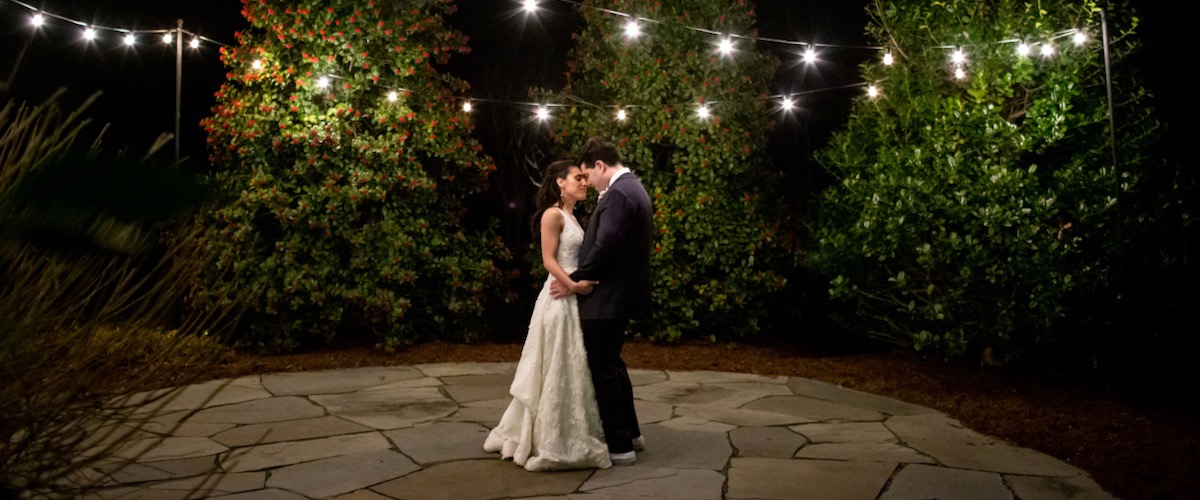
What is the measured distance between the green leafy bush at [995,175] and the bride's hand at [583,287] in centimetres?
305

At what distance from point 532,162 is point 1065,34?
7302 mm

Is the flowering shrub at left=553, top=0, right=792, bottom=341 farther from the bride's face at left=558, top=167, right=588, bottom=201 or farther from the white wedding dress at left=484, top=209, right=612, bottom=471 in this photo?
the white wedding dress at left=484, top=209, right=612, bottom=471

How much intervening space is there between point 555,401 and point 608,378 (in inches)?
10.9

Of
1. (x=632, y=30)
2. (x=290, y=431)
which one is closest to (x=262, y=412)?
(x=290, y=431)

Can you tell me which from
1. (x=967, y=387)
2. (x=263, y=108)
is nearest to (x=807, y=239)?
(x=967, y=387)

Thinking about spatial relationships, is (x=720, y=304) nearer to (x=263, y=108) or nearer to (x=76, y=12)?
(x=263, y=108)

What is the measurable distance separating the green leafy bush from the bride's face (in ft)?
9.65

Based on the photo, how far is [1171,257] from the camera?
5680mm

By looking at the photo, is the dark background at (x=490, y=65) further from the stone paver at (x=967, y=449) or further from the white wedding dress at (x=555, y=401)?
the white wedding dress at (x=555, y=401)

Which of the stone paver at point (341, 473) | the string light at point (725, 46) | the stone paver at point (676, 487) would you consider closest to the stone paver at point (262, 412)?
the stone paver at point (341, 473)

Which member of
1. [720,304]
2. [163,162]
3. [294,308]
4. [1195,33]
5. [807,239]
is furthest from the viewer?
[807,239]

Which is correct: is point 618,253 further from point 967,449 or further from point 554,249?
point 967,449

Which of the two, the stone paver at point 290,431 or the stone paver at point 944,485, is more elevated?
the stone paver at point 290,431

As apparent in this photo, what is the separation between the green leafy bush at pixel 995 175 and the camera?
5.68 meters
